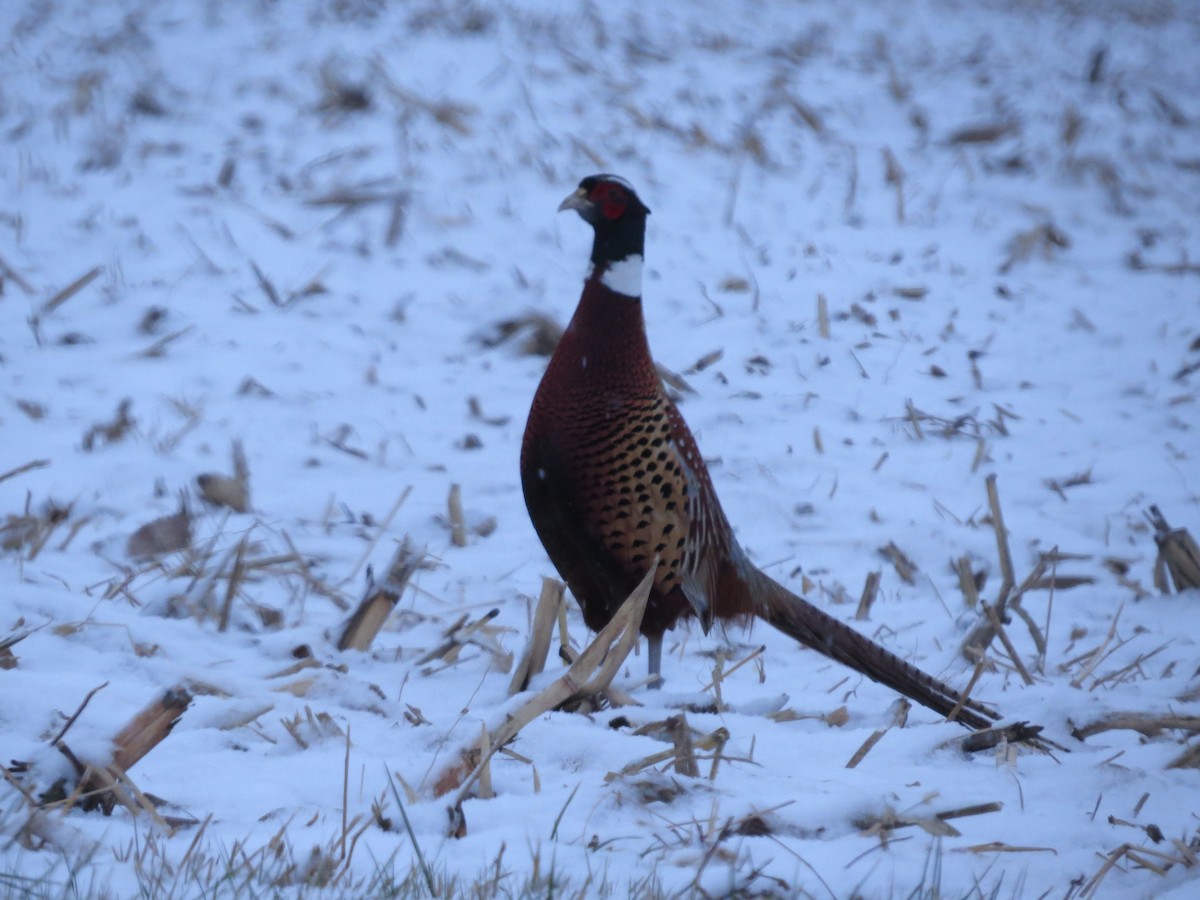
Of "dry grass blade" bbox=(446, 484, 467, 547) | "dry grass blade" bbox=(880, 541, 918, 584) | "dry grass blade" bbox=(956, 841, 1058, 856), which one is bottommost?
"dry grass blade" bbox=(880, 541, 918, 584)

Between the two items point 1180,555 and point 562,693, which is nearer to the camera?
point 562,693

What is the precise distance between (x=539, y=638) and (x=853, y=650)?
785 mm

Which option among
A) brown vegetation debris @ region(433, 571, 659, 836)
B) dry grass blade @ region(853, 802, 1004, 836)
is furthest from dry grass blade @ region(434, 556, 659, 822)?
dry grass blade @ region(853, 802, 1004, 836)

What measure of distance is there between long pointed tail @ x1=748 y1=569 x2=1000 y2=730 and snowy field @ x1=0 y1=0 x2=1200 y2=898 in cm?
10

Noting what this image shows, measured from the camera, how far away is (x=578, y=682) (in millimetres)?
2232

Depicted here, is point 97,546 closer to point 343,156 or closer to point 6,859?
point 6,859

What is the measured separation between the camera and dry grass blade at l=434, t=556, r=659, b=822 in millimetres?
1959

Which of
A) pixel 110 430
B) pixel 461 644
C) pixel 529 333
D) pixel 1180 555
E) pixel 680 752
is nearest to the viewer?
pixel 680 752

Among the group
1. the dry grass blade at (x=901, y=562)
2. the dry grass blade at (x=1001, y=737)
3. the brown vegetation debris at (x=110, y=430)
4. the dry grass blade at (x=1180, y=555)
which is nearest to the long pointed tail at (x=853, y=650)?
the dry grass blade at (x=1001, y=737)

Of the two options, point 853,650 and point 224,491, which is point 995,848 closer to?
point 853,650

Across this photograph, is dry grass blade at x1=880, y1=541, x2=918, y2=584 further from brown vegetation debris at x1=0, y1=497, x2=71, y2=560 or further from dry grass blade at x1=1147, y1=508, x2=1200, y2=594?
brown vegetation debris at x1=0, y1=497, x2=71, y2=560

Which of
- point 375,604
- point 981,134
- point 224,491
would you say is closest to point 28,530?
point 224,491

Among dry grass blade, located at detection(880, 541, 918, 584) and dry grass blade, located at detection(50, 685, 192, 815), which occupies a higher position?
dry grass blade, located at detection(50, 685, 192, 815)

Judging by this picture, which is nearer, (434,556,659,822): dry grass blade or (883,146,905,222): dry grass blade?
(434,556,659,822): dry grass blade
